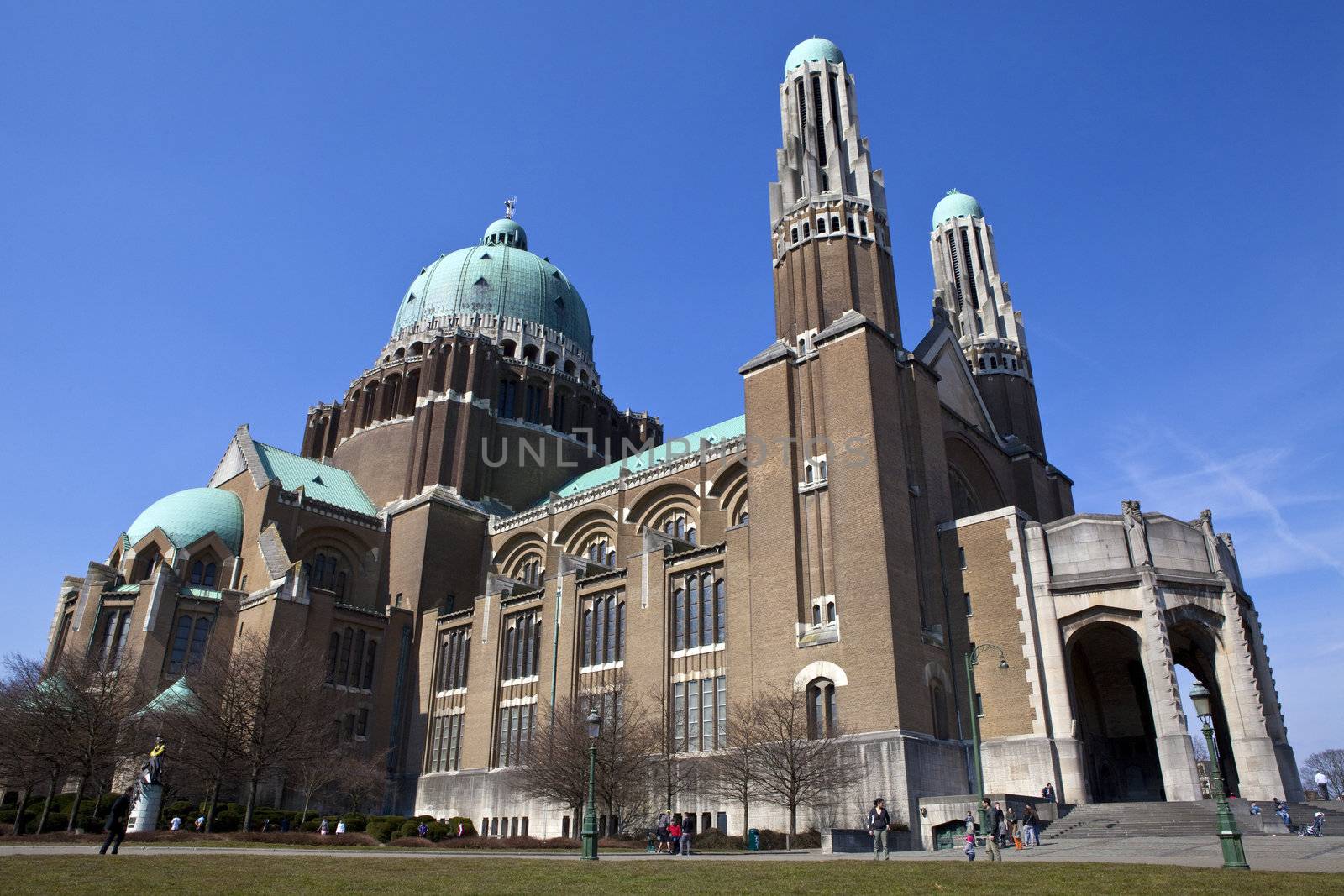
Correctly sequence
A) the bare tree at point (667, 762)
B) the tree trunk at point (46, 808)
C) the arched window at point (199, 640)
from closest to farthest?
the tree trunk at point (46, 808), the bare tree at point (667, 762), the arched window at point (199, 640)

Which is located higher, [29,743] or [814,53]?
[814,53]

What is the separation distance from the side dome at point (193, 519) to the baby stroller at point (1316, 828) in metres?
52.0

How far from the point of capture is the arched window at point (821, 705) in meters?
34.4

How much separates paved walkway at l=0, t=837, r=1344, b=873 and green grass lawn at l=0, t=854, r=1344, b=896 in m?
2.22

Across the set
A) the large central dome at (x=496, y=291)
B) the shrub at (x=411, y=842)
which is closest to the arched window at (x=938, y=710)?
the shrub at (x=411, y=842)

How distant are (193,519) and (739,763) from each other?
3735 cm

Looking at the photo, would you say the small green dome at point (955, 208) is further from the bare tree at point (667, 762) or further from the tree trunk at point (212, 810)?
the tree trunk at point (212, 810)

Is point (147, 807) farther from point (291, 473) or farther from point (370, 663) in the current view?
point (291, 473)

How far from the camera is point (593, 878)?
51.4ft

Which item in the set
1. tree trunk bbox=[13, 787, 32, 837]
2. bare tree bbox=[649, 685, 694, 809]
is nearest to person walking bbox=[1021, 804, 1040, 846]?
bare tree bbox=[649, 685, 694, 809]

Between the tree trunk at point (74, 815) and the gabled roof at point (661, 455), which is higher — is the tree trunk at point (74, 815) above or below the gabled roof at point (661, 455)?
below

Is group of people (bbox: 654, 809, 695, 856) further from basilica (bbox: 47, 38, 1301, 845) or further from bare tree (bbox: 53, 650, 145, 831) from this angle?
bare tree (bbox: 53, 650, 145, 831)

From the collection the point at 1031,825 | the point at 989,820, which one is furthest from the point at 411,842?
the point at 1031,825

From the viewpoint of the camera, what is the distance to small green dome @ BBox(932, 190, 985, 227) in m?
60.7
